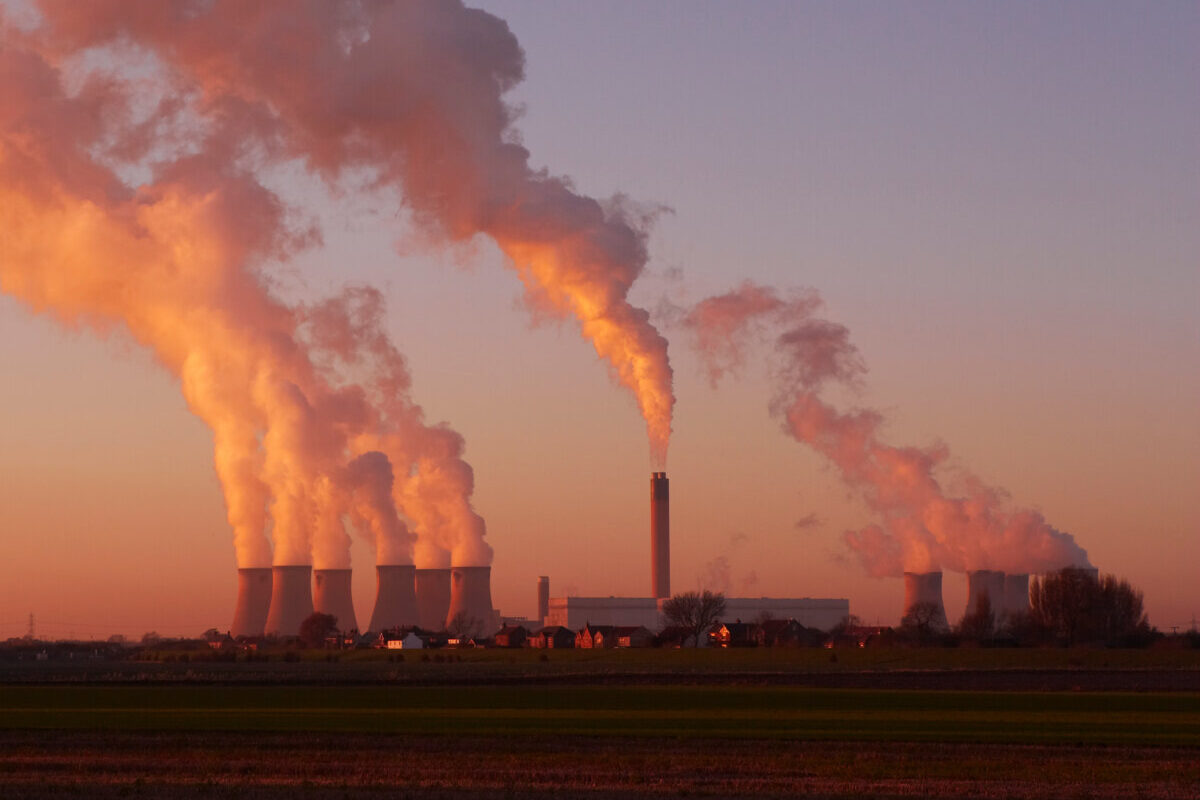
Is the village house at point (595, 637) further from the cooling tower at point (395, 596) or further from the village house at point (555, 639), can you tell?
the cooling tower at point (395, 596)

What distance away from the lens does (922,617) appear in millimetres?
89625

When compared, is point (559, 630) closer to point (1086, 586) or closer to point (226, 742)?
point (1086, 586)

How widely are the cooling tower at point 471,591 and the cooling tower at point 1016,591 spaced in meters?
31.1

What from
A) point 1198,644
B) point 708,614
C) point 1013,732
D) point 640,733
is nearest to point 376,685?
point 640,733

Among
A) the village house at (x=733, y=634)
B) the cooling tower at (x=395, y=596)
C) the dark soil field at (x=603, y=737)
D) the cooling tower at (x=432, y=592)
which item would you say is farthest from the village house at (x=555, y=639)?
the dark soil field at (x=603, y=737)

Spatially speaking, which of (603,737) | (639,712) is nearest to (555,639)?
(639,712)

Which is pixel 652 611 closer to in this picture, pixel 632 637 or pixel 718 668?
pixel 632 637

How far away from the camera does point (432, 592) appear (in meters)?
95.9

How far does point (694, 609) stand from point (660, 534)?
916 centimetres

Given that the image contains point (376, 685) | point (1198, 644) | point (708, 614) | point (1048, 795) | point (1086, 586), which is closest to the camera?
point (1048, 795)

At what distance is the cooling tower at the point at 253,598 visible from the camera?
3388 inches

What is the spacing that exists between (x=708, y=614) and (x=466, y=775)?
82627mm

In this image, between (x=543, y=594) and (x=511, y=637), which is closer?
(x=511, y=637)

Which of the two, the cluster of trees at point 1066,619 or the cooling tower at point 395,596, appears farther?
the cooling tower at point 395,596
